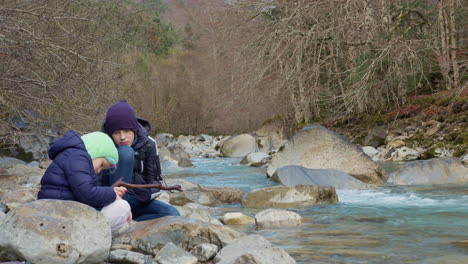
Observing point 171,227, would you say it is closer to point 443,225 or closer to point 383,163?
point 443,225

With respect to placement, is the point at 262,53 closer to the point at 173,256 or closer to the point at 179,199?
the point at 179,199

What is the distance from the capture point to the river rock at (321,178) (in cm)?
893

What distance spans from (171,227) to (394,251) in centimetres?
166

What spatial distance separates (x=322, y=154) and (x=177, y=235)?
692 cm

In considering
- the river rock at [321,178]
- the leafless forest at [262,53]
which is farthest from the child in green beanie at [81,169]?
the river rock at [321,178]

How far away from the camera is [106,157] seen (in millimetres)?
3881

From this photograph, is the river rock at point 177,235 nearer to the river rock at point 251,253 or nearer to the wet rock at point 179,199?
the river rock at point 251,253

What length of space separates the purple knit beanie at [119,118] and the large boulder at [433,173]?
19.4 ft

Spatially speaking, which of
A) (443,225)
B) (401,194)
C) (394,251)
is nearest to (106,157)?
(394,251)

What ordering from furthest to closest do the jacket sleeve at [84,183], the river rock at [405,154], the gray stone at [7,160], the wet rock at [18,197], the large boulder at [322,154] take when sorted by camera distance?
the gray stone at [7,160]
the river rock at [405,154]
the large boulder at [322,154]
the wet rock at [18,197]
the jacket sleeve at [84,183]

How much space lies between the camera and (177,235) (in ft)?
13.6

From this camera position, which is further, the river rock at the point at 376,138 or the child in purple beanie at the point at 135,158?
the river rock at the point at 376,138

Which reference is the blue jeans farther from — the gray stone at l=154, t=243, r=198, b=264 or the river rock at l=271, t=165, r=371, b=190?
the river rock at l=271, t=165, r=371, b=190

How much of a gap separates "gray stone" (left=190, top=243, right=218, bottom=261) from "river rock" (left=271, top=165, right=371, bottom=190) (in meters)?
5.17
